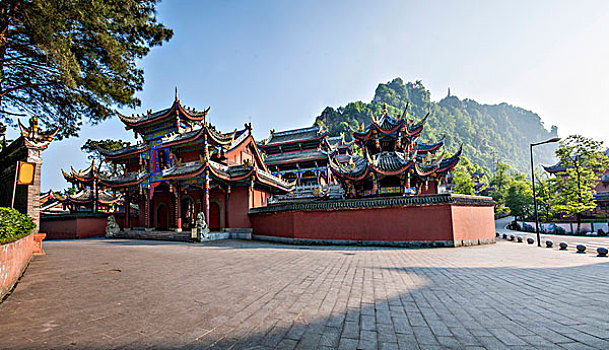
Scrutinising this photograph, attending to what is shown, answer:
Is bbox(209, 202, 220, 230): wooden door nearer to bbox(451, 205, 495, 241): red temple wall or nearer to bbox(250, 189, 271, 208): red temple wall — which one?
bbox(250, 189, 271, 208): red temple wall

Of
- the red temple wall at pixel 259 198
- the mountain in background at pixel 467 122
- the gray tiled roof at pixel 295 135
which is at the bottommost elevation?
the red temple wall at pixel 259 198

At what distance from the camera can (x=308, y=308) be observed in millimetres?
3855

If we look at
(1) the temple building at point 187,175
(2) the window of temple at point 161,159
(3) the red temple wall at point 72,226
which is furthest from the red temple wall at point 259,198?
(3) the red temple wall at point 72,226

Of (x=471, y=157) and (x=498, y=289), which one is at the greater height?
(x=471, y=157)

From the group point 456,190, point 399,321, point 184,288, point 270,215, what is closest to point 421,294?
point 399,321

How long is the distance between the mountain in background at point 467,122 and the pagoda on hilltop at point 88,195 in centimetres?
5396

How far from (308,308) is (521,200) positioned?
45.5 metres

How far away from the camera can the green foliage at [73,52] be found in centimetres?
775

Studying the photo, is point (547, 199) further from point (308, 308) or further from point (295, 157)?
point (308, 308)

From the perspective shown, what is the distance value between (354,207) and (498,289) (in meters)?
8.55

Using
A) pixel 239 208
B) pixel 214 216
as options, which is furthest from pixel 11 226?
pixel 214 216

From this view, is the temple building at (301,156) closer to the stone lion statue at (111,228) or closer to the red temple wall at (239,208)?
the red temple wall at (239,208)

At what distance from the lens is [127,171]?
21750mm

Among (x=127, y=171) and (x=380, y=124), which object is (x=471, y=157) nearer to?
(x=380, y=124)
